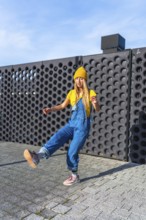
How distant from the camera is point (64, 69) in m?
6.42

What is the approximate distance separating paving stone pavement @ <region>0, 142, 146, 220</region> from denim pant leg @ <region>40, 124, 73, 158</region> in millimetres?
538

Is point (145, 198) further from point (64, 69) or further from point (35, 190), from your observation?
point (64, 69)

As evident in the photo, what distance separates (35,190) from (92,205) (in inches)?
36.2

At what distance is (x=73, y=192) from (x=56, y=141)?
0.80 metres

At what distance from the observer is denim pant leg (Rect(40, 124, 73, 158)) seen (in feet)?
12.3

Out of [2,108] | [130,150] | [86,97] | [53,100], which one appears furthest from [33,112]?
[86,97]

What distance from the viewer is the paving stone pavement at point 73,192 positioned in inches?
111

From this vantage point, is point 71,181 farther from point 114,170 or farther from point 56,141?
point 114,170

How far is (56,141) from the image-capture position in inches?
150

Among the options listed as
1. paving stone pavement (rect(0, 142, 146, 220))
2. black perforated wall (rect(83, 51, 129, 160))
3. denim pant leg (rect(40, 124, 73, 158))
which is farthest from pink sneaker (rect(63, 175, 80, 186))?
black perforated wall (rect(83, 51, 129, 160))

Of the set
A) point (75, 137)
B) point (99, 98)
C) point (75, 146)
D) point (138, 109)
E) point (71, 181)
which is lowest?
point (71, 181)

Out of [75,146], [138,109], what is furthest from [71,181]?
[138,109]

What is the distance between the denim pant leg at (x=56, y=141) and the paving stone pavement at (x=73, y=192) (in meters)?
0.54

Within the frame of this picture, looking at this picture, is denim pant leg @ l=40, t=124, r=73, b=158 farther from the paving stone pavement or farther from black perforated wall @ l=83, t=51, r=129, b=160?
black perforated wall @ l=83, t=51, r=129, b=160
